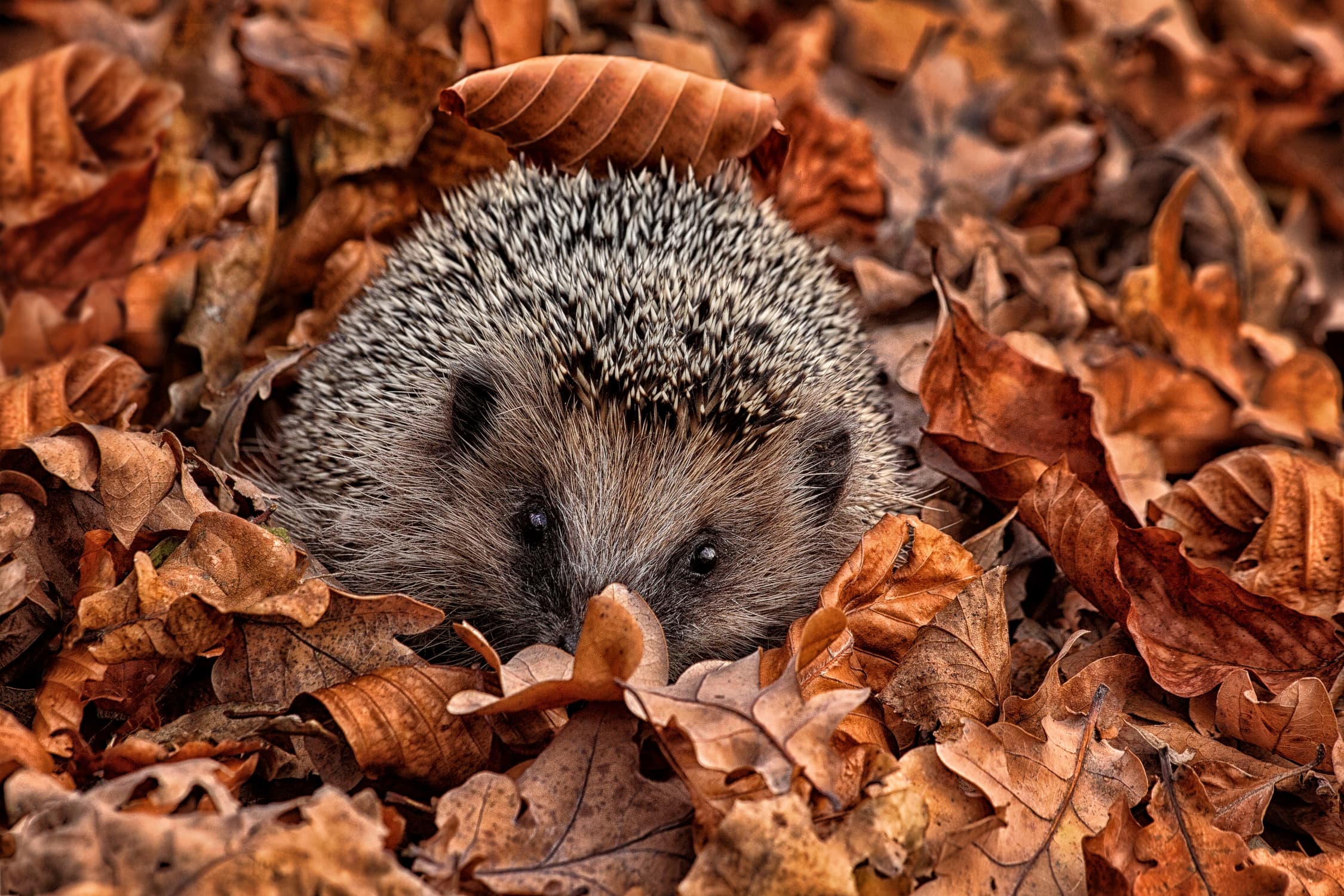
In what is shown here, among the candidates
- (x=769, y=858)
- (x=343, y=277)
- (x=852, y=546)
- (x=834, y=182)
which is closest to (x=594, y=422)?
(x=852, y=546)

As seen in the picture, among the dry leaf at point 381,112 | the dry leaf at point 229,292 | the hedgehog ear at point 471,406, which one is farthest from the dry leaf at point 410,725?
the dry leaf at point 381,112

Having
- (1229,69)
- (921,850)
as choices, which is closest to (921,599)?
(921,850)

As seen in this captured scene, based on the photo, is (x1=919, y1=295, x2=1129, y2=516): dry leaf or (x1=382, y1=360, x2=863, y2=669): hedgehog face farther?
(x1=919, y1=295, x2=1129, y2=516): dry leaf

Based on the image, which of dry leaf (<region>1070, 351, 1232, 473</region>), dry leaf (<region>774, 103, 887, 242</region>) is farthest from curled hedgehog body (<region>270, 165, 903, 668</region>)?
dry leaf (<region>774, 103, 887, 242</region>)

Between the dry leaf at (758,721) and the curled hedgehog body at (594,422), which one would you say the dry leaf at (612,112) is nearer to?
the curled hedgehog body at (594,422)

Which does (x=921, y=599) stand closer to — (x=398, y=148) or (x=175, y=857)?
(x=175, y=857)

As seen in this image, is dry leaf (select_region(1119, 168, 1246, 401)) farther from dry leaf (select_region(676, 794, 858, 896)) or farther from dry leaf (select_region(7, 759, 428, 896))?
dry leaf (select_region(7, 759, 428, 896))
